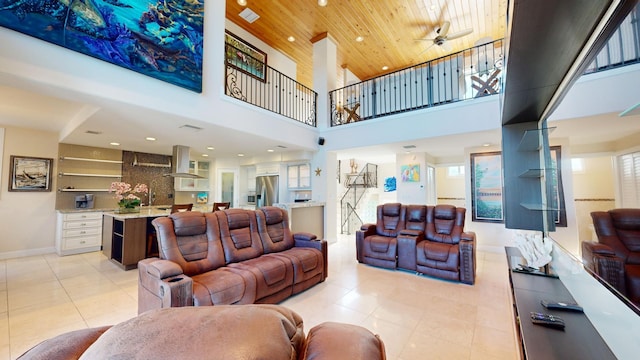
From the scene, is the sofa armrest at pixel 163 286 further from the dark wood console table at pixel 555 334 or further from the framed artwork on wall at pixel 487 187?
the framed artwork on wall at pixel 487 187

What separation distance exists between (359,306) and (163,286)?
205cm

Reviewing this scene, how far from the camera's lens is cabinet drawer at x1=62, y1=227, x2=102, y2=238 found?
5.11 meters

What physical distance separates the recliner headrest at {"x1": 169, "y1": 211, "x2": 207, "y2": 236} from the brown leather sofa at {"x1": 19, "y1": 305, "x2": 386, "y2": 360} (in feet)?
7.60

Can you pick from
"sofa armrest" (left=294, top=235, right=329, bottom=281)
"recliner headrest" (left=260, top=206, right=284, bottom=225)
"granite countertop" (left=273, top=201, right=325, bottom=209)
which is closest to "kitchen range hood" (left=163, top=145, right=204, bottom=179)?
"granite countertop" (left=273, top=201, right=325, bottom=209)

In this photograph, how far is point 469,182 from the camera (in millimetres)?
5645

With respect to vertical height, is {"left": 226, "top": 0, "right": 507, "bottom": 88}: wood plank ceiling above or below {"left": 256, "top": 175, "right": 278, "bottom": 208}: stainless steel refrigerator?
above

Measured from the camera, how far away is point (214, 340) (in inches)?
18.8

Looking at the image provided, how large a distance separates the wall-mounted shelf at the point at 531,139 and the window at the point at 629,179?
138cm

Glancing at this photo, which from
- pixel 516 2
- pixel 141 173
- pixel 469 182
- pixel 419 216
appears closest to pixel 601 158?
pixel 516 2

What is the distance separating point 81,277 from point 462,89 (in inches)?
359

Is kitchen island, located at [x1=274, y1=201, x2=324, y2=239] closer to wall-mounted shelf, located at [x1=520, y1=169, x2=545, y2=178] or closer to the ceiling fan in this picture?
wall-mounted shelf, located at [x1=520, y1=169, x2=545, y2=178]

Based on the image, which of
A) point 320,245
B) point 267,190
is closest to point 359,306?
point 320,245

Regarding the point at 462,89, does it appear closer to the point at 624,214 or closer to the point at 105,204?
the point at 624,214

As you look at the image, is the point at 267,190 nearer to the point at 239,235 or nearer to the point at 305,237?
the point at 305,237
